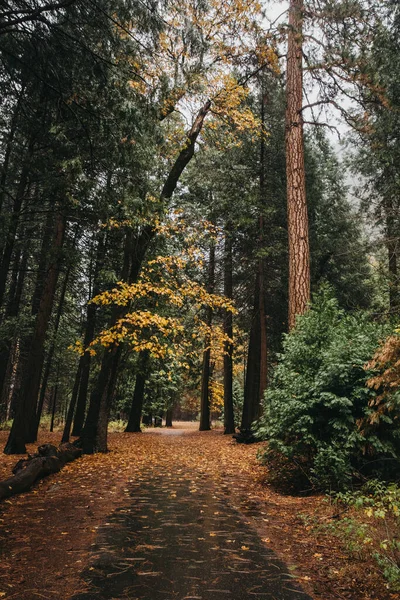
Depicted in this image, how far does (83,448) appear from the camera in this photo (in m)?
10.8

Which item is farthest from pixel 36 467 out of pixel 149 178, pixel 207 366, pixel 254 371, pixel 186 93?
pixel 207 366

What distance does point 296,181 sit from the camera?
9844mm

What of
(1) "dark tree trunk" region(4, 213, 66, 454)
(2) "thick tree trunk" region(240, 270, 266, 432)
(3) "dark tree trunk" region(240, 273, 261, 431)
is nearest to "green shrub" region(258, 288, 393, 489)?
(1) "dark tree trunk" region(4, 213, 66, 454)

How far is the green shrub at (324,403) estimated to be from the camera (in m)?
5.57

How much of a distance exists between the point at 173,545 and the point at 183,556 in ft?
1.04

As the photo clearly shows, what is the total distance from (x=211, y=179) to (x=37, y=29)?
37.8 feet

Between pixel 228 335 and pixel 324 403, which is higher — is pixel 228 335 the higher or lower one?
the higher one

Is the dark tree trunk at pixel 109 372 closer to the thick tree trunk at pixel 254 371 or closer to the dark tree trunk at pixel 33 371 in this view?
the dark tree trunk at pixel 33 371

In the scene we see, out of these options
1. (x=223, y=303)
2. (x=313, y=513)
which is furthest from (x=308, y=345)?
(x=223, y=303)

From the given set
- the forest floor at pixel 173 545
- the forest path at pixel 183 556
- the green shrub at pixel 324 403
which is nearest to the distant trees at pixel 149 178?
the green shrub at pixel 324 403

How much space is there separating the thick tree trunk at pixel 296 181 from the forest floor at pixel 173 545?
4530 millimetres

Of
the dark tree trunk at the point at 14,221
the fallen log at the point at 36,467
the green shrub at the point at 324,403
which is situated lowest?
the fallen log at the point at 36,467

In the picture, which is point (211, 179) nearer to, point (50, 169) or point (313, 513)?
point (50, 169)

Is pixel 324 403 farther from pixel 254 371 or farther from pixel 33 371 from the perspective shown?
pixel 254 371
